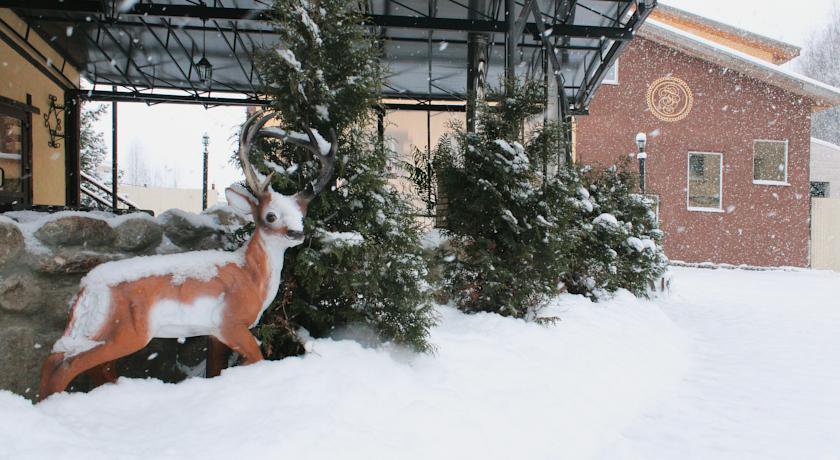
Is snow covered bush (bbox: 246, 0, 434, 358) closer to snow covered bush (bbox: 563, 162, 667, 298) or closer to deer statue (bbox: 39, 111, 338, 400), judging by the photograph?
deer statue (bbox: 39, 111, 338, 400)

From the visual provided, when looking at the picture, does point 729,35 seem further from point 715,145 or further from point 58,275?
point 58,275

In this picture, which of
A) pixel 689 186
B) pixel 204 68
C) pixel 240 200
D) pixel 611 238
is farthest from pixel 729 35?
pixel 240 200

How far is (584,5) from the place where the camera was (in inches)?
440

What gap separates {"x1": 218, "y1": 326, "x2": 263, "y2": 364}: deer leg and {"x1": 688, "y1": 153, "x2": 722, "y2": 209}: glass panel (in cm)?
2018

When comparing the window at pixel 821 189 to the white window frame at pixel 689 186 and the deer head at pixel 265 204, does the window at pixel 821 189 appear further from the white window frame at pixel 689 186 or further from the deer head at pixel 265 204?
the deer head at pixel 265 204

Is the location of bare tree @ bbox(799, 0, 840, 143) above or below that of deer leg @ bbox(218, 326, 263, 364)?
above

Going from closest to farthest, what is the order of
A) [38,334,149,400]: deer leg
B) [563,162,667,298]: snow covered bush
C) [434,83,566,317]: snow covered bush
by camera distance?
[38,334,149,400]: deer leg, [434,83,566,317]: snow covered bush, [563,162,667,298]: snow covered bush

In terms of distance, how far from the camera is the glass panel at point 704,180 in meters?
20.8

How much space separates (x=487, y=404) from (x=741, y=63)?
798 inches

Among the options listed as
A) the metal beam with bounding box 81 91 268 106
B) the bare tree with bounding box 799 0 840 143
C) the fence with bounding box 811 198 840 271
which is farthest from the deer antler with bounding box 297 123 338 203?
the bare tree with bounding box 799 0 840 143

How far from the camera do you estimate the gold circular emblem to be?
20.9m

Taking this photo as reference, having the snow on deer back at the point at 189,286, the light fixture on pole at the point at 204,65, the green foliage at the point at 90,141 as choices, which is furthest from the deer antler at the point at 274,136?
the green foliage at the point at 90,141

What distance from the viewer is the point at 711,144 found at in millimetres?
20875

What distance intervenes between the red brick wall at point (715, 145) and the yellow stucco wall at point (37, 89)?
15.6 m
